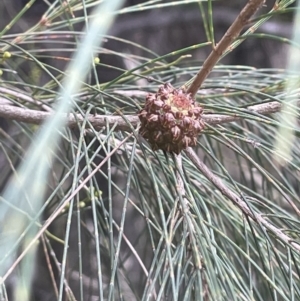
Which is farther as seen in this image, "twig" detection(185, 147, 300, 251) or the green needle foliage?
"twig" detection(185, 147, 300, 251)

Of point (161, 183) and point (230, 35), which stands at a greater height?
point (230, 35)

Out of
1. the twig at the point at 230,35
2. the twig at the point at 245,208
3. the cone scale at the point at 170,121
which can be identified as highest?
the twig at the point at 230,35

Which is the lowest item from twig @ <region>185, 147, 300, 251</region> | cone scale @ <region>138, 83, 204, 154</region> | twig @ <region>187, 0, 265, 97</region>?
twig @ <region>185, 147, 300, 251</region>

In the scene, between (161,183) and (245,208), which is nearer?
(245,208)

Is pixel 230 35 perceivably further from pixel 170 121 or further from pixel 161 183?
pixel 161 183

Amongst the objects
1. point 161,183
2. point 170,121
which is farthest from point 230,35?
point 161,183

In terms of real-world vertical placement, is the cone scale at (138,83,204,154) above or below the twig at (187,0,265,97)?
below

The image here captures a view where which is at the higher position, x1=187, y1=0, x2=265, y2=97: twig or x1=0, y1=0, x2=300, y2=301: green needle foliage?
x1=187, y1=0, x2=265, y2=97: twig

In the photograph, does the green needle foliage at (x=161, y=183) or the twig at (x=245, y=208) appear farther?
the twig at (x=245, y=208)

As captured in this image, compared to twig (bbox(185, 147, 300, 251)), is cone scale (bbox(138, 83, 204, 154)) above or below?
above
